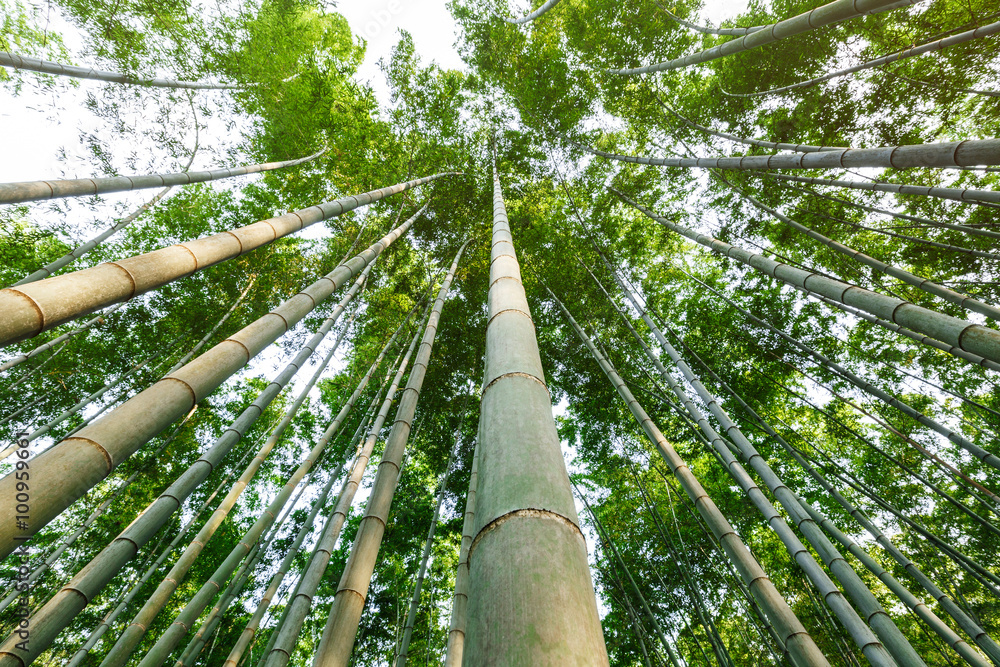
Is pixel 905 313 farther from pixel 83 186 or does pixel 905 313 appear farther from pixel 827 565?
pixel 83 186

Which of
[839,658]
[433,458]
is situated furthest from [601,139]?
[839,658]

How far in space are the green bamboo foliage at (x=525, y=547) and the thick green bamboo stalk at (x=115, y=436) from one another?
1265 millimetres

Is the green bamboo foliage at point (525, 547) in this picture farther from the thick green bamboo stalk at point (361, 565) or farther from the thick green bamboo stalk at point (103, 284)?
the thick green bamboo stalk at point (361, 565)

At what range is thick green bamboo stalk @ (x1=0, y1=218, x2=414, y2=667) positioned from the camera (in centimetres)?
140

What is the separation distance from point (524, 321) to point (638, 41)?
6.38 m

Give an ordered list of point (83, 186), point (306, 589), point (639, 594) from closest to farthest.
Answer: point (306, 589) < point (83, 186) < point (639, 594)

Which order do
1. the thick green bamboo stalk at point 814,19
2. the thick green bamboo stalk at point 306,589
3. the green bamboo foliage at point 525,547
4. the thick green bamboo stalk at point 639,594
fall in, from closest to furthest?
the green bamboo foliage at point 525,547 → the thick green bamboo stalk at point 814,19 → the thick green bamboo stalk at point 306,589 → the thick green bamboo stalk at point 639,594

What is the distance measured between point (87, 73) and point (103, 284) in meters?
4.73

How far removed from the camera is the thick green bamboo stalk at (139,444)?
1.40 metres

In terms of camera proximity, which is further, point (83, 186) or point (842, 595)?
point (83, 186)

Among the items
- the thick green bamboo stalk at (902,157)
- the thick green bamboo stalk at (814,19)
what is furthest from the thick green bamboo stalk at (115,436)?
the thick green bamboo stalk at (814,19)

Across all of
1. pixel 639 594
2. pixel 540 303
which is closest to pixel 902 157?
pixel 639 594

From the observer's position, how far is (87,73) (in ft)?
13.8

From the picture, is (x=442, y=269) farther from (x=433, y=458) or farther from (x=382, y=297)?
(x=433, y=458)
